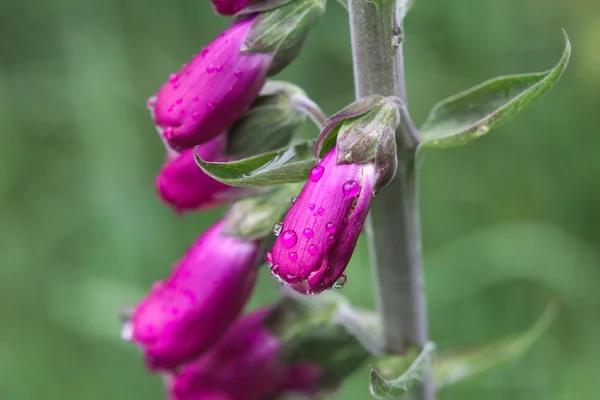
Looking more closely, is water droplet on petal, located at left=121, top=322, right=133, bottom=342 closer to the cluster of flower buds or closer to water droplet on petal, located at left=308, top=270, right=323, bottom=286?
the cluster of flower buds

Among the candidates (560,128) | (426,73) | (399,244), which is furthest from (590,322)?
(399,244)

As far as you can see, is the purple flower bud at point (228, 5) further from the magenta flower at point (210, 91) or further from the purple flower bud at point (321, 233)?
the purple flower bud at point (321, 233)

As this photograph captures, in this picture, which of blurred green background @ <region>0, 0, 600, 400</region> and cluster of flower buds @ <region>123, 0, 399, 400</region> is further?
blurred green background @ <region>0, 0, 600, 400</region>

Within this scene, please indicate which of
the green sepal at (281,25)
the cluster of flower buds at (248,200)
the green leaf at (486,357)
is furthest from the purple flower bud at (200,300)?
the green leaf at (486,357)

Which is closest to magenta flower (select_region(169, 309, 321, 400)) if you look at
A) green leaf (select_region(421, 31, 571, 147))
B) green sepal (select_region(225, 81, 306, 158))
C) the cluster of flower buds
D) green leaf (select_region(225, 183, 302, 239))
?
the cluster of flower buds

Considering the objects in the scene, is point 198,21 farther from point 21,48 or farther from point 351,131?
point 351,131

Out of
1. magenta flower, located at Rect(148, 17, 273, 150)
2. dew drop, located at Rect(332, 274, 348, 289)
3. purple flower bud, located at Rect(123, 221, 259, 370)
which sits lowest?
purple flower bud, located at Rect(123, 221, 259, 370)

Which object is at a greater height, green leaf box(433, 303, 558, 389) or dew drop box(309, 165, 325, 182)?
dew drop box(309, 165, 325, 182)

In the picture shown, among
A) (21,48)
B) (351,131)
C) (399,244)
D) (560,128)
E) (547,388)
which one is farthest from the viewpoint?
(21,48)
